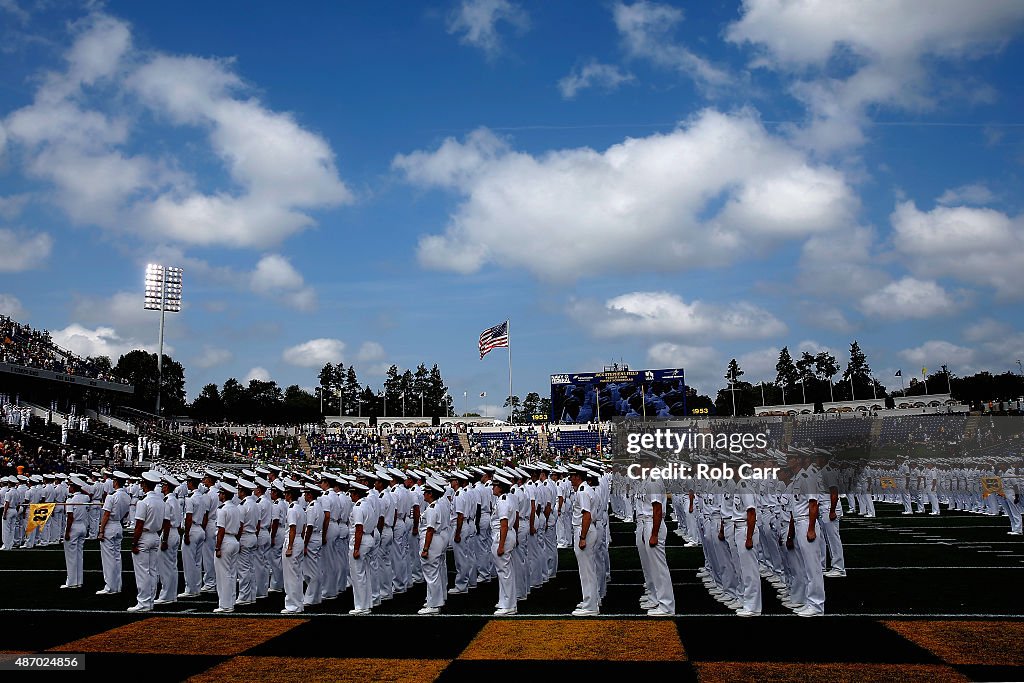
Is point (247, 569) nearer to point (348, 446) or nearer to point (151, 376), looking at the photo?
point (348, 446)

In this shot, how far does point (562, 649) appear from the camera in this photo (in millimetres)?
8359

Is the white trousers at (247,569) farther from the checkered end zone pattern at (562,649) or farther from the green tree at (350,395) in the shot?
the green tree at (350,395)

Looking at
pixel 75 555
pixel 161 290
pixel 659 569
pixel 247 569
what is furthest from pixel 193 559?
pixel 161 290

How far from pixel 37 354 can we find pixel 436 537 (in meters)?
48.9

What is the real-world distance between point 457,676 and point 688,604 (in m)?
5.00

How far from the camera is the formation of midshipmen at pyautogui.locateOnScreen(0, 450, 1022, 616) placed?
10.4 meters

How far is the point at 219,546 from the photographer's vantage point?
11.3m

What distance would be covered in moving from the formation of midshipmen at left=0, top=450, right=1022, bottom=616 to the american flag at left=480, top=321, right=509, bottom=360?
44.8 meters

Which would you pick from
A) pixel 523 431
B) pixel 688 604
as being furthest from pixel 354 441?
pixel 688 604

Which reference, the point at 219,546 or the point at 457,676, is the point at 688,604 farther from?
the point at 219,546

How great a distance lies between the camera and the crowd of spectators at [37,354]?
151ft

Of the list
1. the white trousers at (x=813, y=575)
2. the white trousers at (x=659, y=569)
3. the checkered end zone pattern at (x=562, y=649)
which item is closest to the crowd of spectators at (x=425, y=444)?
the white trousers at (x=659, y=569)

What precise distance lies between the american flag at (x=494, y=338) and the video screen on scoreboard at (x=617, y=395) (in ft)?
22.4

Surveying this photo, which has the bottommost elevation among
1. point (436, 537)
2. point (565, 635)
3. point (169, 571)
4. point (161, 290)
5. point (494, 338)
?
point (565, 635)
